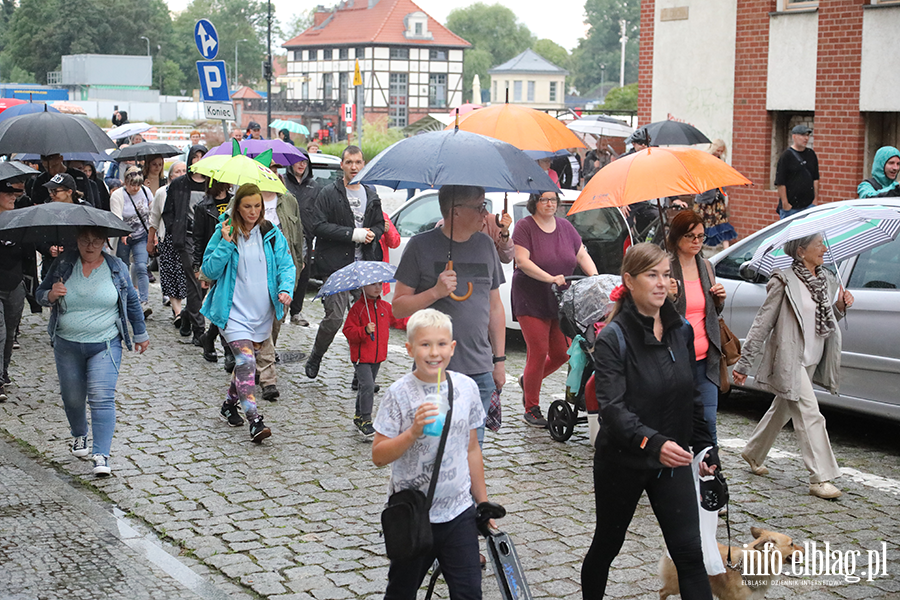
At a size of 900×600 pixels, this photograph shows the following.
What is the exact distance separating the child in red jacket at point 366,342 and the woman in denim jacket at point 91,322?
5.39 feet

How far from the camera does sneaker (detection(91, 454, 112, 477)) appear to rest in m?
7.13

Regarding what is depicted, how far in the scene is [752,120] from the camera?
18875mm

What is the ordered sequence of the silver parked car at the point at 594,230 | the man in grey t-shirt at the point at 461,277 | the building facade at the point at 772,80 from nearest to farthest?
the man in grey t-shirt at the point at 461,277, the silver parked car at the point at 594,230, the building facade at the point at 772,80

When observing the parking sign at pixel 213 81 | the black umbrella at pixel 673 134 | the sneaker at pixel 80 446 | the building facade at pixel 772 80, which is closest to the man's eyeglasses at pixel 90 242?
the sneaker at pixel 80 446

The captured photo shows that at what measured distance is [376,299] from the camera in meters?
8.23

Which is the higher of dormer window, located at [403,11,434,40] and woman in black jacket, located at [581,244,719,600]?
dormer window, located at [403,11,434,40]

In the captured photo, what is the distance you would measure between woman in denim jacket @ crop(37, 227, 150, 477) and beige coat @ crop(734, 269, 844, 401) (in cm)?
406

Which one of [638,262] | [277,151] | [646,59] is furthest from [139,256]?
[646,59]

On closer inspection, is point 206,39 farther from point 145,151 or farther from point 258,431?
point 258,431

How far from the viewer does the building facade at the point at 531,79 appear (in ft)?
394

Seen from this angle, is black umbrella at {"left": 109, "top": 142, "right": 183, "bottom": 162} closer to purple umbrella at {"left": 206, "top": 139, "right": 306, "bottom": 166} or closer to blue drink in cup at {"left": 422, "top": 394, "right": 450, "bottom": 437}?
purple umbrella at {"left": 206, "top": 139, "right": 306, "bottom": 166}

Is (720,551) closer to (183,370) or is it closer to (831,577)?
(831,577)

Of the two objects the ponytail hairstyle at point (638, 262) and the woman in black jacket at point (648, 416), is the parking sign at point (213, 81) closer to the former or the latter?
the ponytail hairstyle at point (638, 262)

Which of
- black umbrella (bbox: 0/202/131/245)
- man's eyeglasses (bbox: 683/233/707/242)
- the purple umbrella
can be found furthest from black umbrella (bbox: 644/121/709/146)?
black umbrella (bbox: 0/202/131/245)
